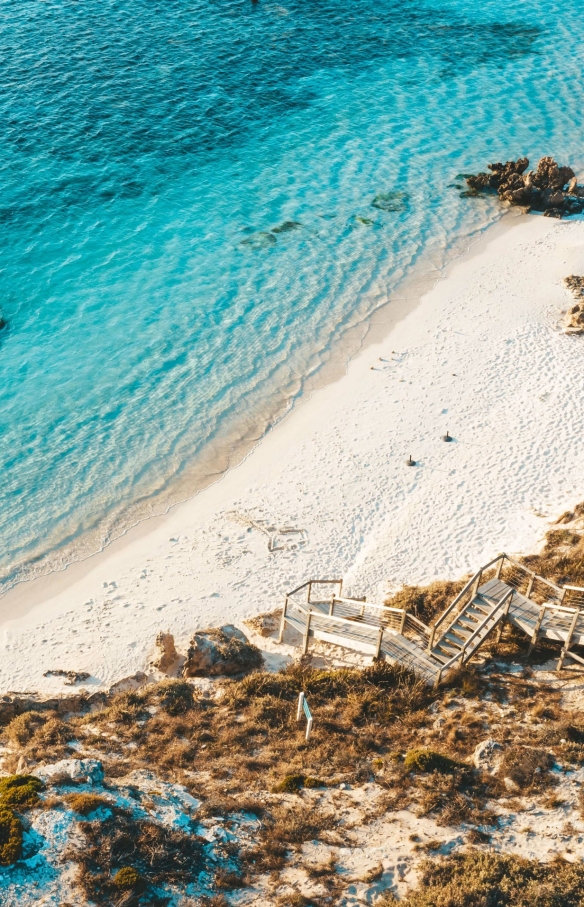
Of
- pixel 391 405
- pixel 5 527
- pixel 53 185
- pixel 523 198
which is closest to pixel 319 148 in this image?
pixel 523 198

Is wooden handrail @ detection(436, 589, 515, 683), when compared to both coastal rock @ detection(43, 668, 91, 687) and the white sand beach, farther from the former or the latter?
coastal rock @ detection(43, 668, 91, 687)

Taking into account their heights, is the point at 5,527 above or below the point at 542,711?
below

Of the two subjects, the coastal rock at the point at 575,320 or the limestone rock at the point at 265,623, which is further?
the coastal rock at the point at 575,320

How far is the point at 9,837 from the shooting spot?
500 inches

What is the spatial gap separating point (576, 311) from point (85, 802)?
28.6m

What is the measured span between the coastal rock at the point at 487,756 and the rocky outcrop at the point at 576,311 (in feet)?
72.3

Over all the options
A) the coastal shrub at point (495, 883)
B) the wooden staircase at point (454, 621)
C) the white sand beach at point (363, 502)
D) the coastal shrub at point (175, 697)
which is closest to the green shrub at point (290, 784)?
the coastal shrub at point (495, 883)

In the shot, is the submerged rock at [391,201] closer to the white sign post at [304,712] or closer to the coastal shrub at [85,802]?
Result: the white sign post at [304,712]

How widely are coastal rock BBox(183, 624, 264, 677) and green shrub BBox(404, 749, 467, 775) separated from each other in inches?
231

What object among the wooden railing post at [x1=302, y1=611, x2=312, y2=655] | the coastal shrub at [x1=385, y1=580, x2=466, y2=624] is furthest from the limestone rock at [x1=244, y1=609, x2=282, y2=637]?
the coastal shrub at [x1=385, y1=580, x2=466, y2=624]

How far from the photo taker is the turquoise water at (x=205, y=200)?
29547 mm

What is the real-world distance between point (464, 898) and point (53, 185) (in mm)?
42001

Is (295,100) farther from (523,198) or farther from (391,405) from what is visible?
(391,405)

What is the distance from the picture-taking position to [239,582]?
77.2ft
